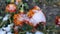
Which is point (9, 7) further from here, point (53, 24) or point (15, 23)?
point (53, 24)

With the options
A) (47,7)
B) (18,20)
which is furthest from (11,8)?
(47,7)

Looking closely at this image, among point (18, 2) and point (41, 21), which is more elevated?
point (18, 2)

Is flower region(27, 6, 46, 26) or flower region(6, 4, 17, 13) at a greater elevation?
flower region(6, 4, 17, 13)

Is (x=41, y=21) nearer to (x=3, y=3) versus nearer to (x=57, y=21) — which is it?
(x=57, y=21)

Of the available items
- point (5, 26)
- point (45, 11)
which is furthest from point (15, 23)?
point (45, 11)

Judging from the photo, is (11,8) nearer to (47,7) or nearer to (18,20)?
(18,20)

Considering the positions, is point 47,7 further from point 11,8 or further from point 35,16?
point 11,8

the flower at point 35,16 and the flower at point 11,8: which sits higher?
the flower at point 11,8

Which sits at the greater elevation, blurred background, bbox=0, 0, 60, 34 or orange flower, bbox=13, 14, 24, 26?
blurred background, bbox=0, 0, 60, 34

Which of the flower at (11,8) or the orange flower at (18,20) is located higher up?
the flower at (11,8)

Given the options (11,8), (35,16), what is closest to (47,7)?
(35,16)

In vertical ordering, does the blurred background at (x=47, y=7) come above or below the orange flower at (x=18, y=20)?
above
